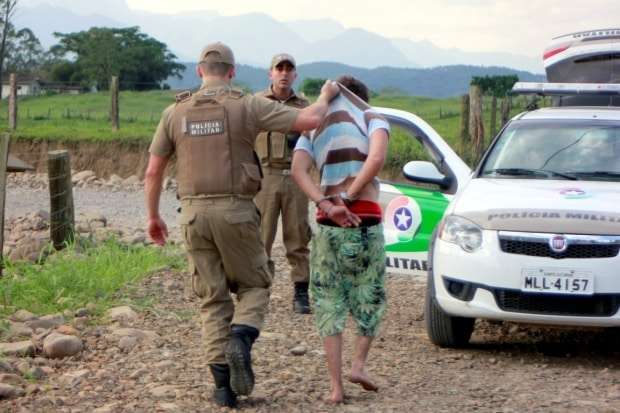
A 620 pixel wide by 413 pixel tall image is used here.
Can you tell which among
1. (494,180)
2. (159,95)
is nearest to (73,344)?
(494,180)

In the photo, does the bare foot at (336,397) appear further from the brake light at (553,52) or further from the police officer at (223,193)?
the brake light at (553,52)

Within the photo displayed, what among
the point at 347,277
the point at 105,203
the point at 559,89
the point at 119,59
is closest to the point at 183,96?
the point at 347,277

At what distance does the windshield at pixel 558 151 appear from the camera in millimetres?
8520

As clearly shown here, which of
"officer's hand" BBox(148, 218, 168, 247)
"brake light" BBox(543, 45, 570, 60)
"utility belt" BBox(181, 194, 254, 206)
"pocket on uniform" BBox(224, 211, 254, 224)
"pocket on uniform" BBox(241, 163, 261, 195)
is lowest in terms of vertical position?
"officer's hand" BBox(148, 218, 168, 247)

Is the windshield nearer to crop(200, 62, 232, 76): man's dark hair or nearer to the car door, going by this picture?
the car door

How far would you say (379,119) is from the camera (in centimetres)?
659

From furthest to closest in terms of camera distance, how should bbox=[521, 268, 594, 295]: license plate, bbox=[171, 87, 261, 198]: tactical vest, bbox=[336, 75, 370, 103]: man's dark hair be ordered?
bbox=[521, 268, 594, 295]: license plate
bbox=[336, 75, 370, 103]: man's dark hair
bbox=[171, 87, 261, 198]: tactical vest

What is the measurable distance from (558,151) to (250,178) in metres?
3.20

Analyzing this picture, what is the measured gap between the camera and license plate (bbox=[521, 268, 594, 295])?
739 cm

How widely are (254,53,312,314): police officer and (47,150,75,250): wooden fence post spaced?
156 inches

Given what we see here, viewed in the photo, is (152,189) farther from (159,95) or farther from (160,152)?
(159,95)

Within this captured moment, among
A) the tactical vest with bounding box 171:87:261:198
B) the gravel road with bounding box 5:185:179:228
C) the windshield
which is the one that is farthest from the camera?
the gravel road with bounding box 5:185:179:228

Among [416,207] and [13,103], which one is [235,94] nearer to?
[416,207]

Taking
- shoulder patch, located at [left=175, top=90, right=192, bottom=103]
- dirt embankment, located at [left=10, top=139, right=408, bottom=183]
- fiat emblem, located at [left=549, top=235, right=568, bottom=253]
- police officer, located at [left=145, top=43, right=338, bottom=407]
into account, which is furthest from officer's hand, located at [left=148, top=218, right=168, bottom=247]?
dirt embankment, located at [left=10, top=139, right=408, bottom=183]
